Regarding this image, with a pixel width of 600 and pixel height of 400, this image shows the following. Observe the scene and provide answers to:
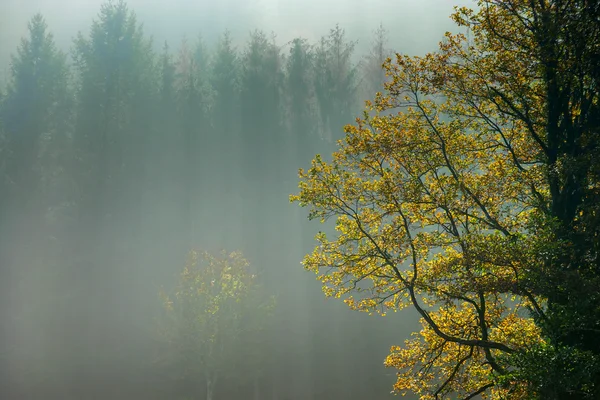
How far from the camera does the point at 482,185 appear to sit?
12.6 metres

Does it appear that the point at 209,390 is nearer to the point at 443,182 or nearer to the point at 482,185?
the point at 443,182

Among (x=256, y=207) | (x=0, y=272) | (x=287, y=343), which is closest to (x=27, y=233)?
(x=0, y=272)

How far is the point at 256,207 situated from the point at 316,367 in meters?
25.8

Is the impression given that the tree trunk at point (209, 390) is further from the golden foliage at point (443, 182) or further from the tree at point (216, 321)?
the golden foliage at point (443, 182)

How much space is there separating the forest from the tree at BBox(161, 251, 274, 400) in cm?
15

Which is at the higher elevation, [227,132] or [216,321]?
[227,132]

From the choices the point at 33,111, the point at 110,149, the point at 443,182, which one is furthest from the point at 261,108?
the point at 443,182

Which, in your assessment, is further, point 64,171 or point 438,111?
point 64,171

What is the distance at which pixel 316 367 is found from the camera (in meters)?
36.2

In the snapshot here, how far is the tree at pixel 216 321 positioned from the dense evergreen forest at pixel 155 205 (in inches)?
19.0

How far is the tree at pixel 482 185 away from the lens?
33.4ft

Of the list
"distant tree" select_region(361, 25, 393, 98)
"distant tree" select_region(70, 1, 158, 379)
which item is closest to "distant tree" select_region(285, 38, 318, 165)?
"distant tree" select_region(361, 25, 393, 98)

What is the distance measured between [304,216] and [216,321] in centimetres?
3012

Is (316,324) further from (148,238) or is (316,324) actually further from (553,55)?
(553,55)
